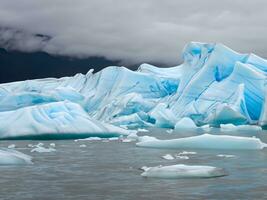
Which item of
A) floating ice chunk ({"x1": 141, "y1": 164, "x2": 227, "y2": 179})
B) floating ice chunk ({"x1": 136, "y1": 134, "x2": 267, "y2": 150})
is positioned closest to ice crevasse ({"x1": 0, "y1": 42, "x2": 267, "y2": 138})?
floating ice chunk ({"x1": 136, "y1": 134, "x2": 267, "y2": 150})

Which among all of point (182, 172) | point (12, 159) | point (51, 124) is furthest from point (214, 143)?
point (51, 124)

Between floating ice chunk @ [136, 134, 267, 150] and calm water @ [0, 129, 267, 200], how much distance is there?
7.70 ft

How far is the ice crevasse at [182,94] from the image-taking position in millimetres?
33000

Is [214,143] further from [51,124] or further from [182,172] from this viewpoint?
[51,124]

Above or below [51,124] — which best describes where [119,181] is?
above

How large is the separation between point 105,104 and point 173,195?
38168 millimetres

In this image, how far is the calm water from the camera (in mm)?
7047

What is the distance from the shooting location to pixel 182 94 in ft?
123

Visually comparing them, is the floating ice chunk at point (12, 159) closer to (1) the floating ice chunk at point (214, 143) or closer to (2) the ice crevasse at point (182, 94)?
(1) the floating ice chunk at point (214, 143)

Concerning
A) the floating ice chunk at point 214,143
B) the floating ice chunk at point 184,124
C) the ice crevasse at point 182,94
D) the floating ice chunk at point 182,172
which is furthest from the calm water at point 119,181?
the floating ice chunk at point 184,124

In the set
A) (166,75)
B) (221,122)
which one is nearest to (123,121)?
(221,122)

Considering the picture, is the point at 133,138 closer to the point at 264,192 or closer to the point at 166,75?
the point at 264,192

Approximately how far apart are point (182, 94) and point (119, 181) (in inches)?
1157

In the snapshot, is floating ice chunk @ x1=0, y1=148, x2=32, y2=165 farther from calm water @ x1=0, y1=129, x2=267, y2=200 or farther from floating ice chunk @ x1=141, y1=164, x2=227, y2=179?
floating ice chunk @ x1=141, y1=164, x2=227, y2=179
